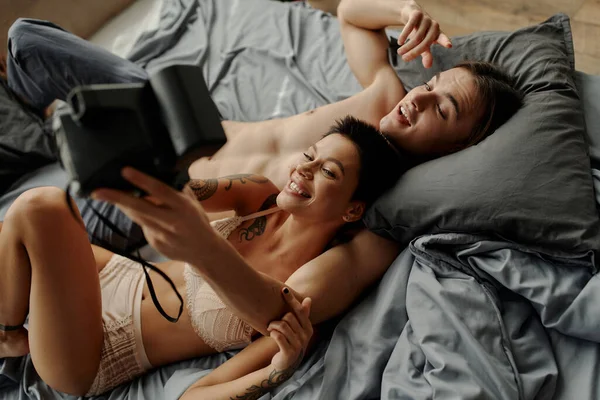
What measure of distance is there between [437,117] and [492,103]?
0.43 ft

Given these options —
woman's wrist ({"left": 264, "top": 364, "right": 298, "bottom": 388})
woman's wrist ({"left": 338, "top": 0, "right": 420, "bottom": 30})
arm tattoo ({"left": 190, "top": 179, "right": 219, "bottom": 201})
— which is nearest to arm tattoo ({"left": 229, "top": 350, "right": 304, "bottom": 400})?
→ woman's wrist ({"left": 264, "top": 364, "right": 298, "bottom": 388})

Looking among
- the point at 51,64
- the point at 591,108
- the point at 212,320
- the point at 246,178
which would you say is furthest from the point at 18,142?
the point at 591,108

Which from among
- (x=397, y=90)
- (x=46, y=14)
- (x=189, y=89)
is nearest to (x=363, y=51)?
(x=397, y=90)

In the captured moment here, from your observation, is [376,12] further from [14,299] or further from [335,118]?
[14,299]

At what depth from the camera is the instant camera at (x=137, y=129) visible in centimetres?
56

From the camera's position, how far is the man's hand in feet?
3.88

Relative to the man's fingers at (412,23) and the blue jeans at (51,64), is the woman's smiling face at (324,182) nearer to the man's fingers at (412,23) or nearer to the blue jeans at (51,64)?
the man's fingers at (412,23)

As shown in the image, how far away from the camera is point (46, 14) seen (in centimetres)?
176

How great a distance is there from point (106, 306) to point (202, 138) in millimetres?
681

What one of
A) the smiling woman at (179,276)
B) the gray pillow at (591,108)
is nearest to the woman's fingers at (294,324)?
the smiling woman at (179,276)

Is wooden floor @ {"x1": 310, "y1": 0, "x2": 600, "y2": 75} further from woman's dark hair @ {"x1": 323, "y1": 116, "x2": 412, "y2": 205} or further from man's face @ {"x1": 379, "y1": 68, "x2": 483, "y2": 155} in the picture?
woman's dark hair @ {"x1": 323, "y1": 116, "x2": 412, "y2": 205}

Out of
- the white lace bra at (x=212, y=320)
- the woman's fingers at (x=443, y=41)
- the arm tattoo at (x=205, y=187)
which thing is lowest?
the white lace bra at (x=212, y=320)

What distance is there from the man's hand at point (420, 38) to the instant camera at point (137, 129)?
71cm

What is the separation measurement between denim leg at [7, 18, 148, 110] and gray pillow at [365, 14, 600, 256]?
2.88 feet
